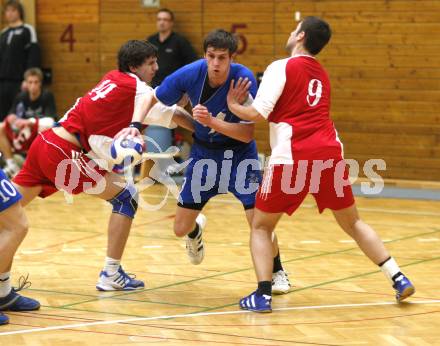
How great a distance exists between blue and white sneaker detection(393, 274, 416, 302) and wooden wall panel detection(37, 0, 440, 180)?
768 cm

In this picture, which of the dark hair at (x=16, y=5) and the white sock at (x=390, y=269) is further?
the dark hair at (x=16, y=5)

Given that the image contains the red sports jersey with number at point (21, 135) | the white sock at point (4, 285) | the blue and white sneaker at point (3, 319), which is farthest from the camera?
the red sports jersey with number at point (21, 135)

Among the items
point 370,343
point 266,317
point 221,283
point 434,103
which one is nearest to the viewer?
point 370,343

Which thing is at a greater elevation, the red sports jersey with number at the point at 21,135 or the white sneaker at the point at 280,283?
the white sneaker at the point at 280,283

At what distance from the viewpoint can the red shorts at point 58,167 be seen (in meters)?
7.29

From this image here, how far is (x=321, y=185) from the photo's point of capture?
22.0ft

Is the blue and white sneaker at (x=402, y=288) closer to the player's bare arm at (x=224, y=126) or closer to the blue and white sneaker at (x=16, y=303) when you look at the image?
the player's bare arm at (x=224, y=126)

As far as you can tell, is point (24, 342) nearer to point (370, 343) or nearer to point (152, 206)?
point (370, 343)

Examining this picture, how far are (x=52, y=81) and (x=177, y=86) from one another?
1049cm

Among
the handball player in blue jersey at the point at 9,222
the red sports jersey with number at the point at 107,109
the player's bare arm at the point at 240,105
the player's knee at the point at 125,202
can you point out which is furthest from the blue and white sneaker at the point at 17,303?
the player's bare arm at the point at 240,105

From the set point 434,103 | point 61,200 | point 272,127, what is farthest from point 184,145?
point 272,127

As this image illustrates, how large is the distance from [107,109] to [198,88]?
71cm

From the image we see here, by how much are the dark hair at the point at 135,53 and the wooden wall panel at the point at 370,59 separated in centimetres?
771

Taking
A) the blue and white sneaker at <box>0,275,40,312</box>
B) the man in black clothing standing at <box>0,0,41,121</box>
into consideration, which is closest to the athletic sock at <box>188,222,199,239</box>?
the blue and white sneaker at <box>0,275,40,312</box>
